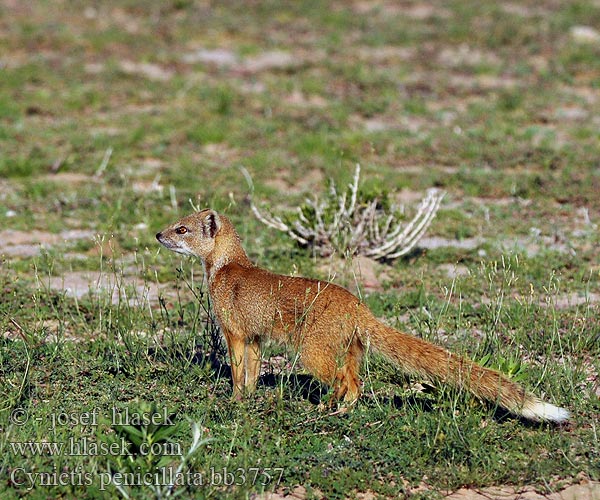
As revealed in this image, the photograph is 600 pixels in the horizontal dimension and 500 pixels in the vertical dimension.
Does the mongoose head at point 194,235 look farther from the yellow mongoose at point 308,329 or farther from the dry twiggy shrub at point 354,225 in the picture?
the dry twiggy shrub at point 354,225

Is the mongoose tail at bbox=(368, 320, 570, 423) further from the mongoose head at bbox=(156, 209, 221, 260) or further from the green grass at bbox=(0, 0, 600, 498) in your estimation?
the mongoose head at bbox=(156, 209, 221, 260)

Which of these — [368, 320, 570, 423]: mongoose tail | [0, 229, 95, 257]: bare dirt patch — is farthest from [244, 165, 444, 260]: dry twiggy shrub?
[368, 320, 570, 423]: mongoose tail

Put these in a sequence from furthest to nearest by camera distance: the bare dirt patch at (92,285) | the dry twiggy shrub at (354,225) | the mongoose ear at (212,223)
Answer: the dry twiggy shrub at (354,225) → the bare dirt patch at (92,285) → the mongoose ear at (212,223)

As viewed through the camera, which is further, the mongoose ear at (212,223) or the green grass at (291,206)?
the mongoose ear at (212,223)

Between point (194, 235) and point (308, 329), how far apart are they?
1047mm

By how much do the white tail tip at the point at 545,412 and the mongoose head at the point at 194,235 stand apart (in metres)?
2.00

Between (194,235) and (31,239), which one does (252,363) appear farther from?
(31,239)

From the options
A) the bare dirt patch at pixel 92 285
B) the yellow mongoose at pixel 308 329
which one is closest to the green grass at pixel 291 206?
the bare dirt patch at pixel 92 285

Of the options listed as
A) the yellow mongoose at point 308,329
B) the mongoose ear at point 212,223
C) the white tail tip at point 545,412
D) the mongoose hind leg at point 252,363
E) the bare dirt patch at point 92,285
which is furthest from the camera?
the bare dirt patch at point 92,285

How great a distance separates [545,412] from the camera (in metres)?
4.64

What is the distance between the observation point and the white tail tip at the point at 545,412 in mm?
4629

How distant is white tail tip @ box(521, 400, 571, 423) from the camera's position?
4.63 m

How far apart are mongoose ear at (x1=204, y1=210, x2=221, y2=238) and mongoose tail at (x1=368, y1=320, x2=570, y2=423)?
3.77ft

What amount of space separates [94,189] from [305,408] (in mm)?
4770
